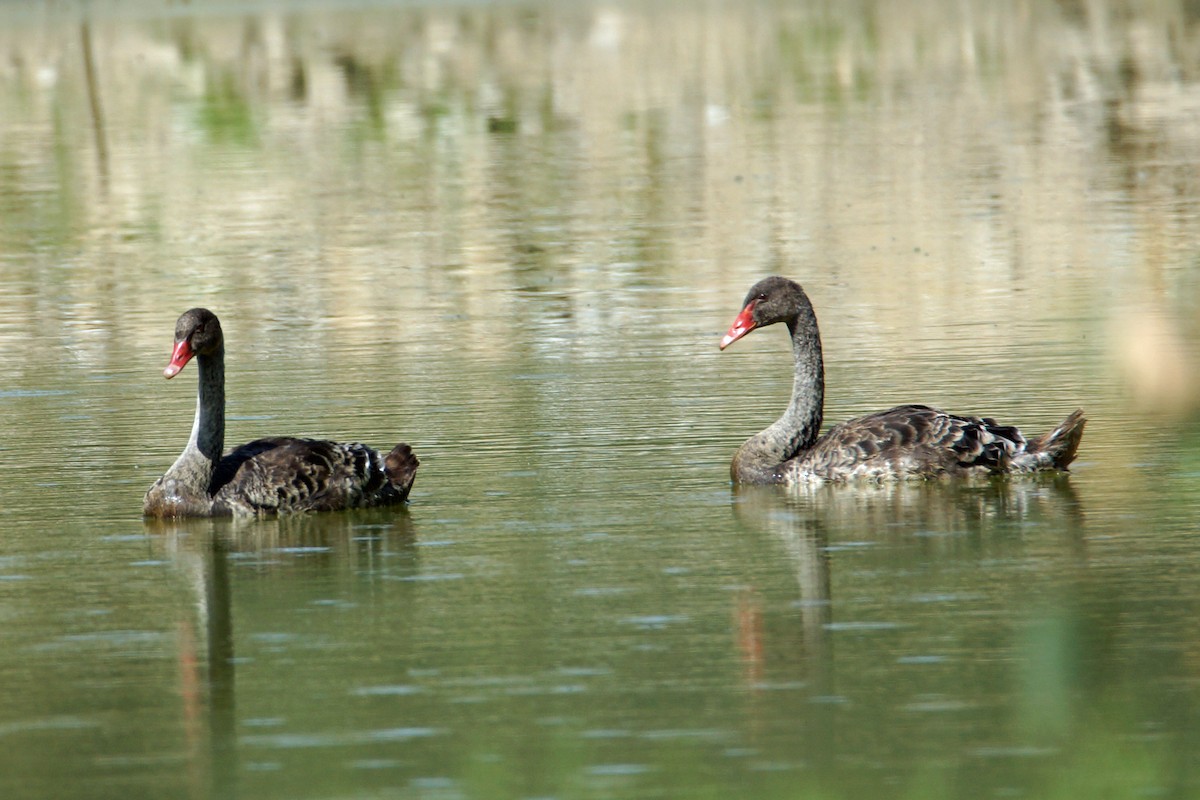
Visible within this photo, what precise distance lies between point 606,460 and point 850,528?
2448 millimetres

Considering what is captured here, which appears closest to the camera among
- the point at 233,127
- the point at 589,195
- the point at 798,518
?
the point at 798,518

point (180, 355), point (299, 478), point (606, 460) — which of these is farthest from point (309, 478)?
point (606, 460)

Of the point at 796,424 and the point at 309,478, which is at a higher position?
the point at 796,424

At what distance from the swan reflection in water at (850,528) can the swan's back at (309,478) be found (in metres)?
2.05

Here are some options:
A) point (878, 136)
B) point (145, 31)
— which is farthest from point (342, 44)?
point (878, 136)

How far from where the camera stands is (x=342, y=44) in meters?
58.8

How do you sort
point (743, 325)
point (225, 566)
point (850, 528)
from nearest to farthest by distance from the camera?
point (225, 566) < point (850, 528) < point (743, 325)

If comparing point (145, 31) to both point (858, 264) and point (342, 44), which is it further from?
point (858, 264)

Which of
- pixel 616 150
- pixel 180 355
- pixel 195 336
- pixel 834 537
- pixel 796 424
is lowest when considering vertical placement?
pixel 834 537

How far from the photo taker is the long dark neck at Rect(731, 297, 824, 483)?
14203 mm

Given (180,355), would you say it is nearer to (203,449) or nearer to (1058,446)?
(203,449)

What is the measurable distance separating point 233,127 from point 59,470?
95.1 ft

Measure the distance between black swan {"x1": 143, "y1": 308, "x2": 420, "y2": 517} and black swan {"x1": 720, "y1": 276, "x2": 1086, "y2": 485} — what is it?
2.23 m

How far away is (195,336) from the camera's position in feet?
45.2
